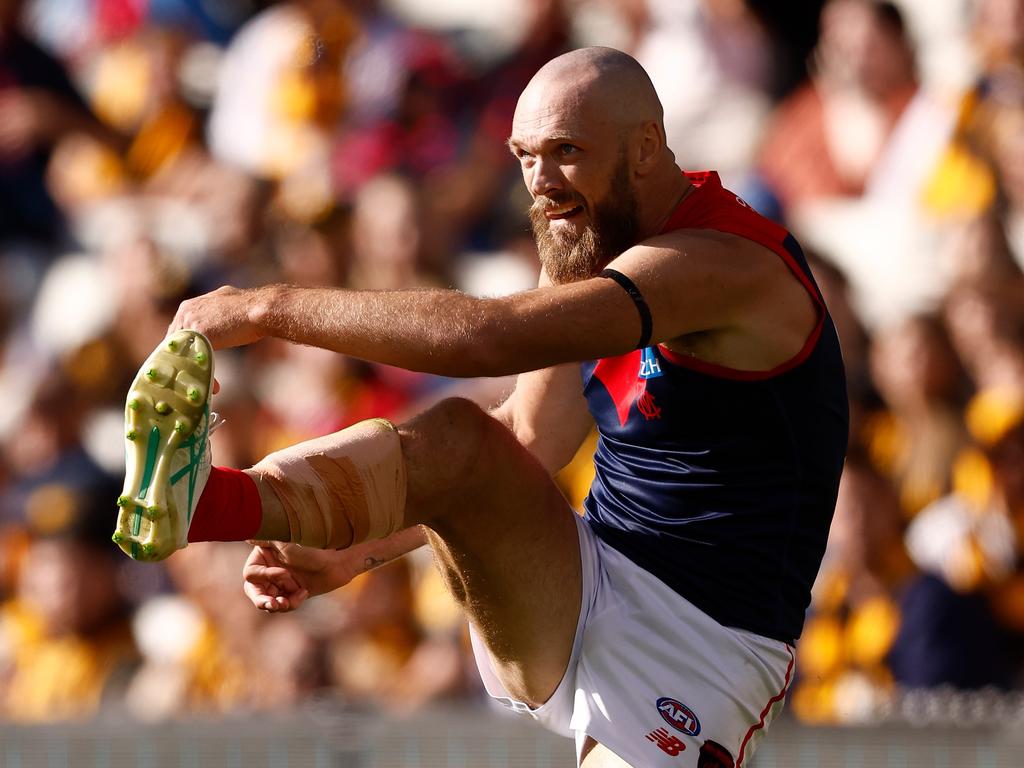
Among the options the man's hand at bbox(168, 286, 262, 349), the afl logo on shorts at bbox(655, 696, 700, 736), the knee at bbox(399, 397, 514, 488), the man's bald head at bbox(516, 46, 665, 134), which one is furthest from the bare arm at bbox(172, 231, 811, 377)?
Result: the afl logo on shorts at bbox(655, 696, 700, 736)

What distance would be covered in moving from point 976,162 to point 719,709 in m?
3.59

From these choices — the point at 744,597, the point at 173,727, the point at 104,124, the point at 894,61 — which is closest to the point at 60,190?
the point at 104,124

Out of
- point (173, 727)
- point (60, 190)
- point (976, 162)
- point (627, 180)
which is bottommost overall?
point (173, 727)

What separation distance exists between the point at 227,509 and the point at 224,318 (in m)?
0.44

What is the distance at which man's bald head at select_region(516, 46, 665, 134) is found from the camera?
4.11m

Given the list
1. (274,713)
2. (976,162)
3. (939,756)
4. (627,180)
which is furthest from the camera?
(976,162)

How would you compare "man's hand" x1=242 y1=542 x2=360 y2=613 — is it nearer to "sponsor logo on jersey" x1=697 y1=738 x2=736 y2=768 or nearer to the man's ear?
"sponsor logo on jersey" x1=697 y1=738 x2=736 y2=768

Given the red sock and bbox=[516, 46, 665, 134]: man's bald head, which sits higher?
bbox=[516, 46, 665, 134]: man's bald head

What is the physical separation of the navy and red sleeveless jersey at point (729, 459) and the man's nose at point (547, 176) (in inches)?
11.9

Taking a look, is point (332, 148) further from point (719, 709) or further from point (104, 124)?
point (719, 709)

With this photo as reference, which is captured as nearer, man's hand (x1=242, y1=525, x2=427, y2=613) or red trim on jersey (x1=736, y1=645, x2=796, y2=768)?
man's hand (x1=242, y1=525, x2=427, y2=613)

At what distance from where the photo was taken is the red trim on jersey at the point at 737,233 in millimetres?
4137

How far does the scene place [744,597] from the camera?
14.3 feet

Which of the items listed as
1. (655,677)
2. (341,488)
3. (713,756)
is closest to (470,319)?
(341,488)
